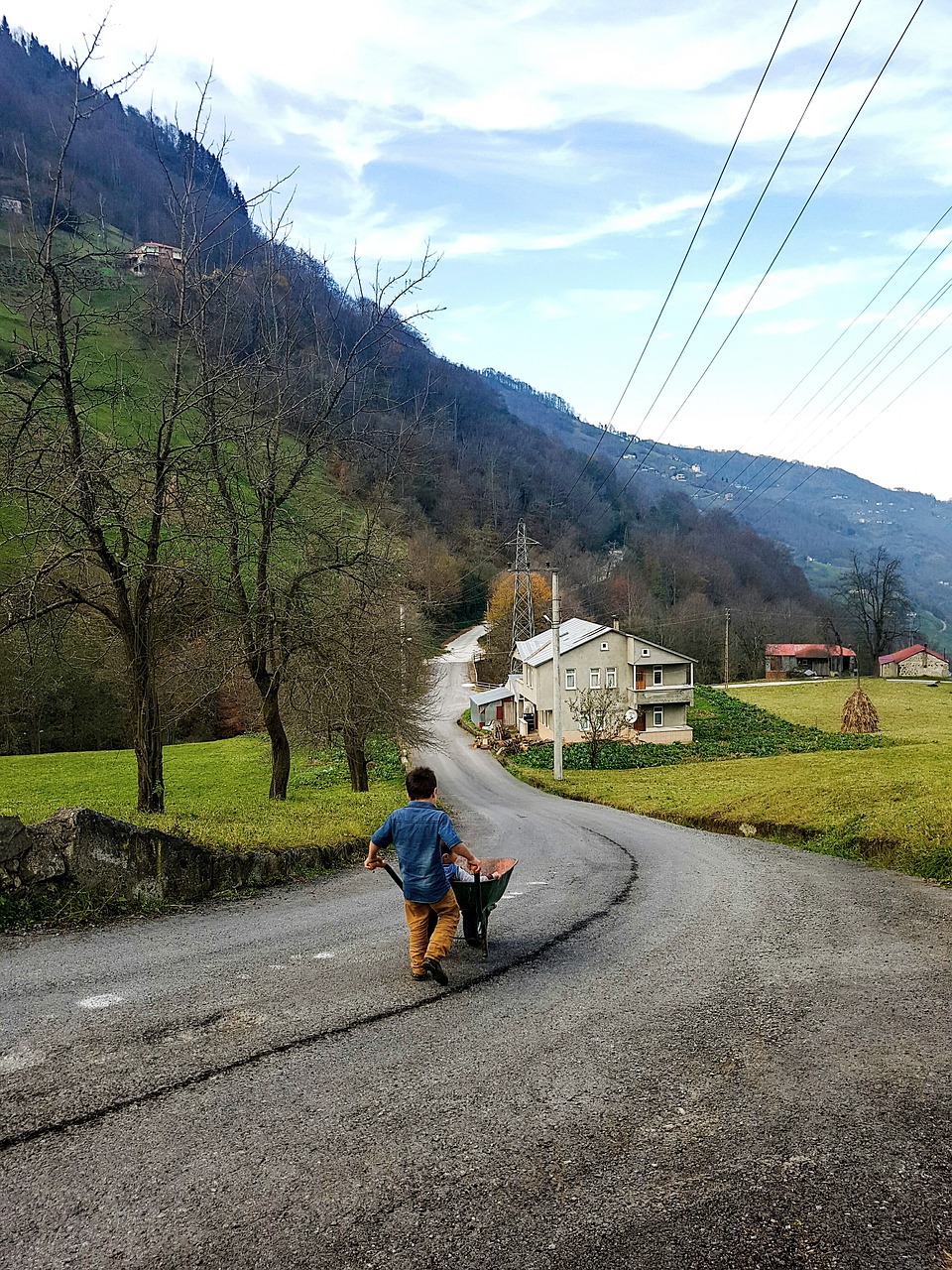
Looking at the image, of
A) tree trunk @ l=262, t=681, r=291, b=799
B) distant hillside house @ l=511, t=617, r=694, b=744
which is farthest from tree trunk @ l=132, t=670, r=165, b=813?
distant hillside house @ l=511, t=617, r=694, b=744

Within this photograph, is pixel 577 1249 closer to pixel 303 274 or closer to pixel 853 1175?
pixel 853 1175

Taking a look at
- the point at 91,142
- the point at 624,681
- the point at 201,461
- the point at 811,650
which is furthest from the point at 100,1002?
the point at 91,142

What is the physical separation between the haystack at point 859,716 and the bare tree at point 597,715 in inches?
533

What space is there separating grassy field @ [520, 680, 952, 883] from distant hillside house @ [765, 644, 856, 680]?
58550 mm

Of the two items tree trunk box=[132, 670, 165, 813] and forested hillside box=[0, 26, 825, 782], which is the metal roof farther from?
tree trunk box=[132, 670, 165, 813]

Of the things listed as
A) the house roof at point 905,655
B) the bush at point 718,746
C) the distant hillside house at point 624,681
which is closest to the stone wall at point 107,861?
the bush at point 718,746

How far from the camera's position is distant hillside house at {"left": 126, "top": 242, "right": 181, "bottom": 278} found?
12.6 m

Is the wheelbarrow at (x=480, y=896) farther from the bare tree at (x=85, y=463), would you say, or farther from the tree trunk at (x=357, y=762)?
the tree trunk at (x=357, y=762)

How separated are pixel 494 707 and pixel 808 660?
63.7m

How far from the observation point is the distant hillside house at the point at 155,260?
1261 centimetres

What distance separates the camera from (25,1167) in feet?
11.9

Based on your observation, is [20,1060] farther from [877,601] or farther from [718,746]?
[877,601]

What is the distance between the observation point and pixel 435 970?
5941 mm

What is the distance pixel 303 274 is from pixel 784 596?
12200 centimetres
